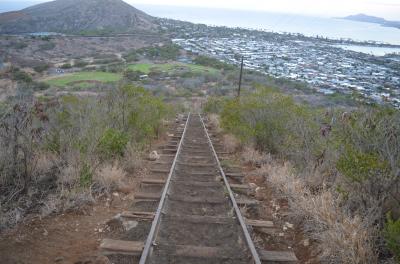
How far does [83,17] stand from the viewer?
12900 cm

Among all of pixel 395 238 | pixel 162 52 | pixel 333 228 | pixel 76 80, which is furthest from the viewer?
pixel 162 52

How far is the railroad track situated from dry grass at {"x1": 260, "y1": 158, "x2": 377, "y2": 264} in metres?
0.60

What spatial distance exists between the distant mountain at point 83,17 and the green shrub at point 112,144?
102 meters

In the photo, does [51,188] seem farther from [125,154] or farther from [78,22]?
[78,22]

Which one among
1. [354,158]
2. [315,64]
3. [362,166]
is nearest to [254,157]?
[354,158]

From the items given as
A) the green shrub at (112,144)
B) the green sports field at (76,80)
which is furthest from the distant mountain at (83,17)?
the green shrub at (112,144)

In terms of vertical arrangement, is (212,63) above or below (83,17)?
below

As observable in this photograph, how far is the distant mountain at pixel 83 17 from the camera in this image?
111 m

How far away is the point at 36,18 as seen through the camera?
361 feet

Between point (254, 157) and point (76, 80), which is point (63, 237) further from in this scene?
point (76, 80)

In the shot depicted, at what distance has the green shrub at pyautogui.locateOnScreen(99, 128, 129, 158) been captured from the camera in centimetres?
939

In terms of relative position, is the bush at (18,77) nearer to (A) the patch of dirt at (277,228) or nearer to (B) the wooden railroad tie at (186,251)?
(A) the patch of dirt at (277,228)

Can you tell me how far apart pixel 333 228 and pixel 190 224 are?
7.18 feet

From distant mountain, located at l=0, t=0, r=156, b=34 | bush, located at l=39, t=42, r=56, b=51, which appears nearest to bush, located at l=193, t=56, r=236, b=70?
bush, located at l=39, t=42, r=56, b=51
